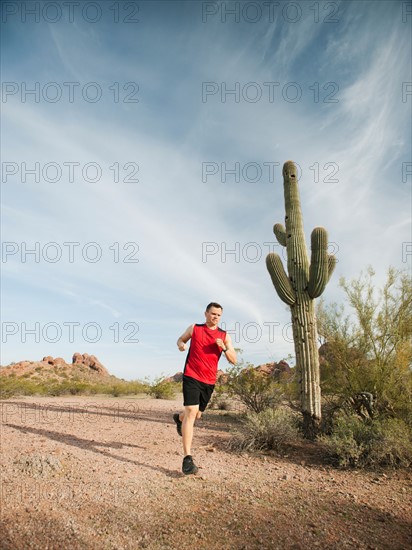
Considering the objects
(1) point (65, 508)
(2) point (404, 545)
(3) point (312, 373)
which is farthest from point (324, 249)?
(1) point (65, 508)

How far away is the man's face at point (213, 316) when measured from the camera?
5.29 m

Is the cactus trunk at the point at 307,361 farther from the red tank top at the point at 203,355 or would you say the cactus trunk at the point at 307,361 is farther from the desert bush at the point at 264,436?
the red tank top at the point at 203,355

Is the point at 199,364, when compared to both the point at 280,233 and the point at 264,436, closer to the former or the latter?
the point at 264,436

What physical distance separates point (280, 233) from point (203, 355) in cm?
558

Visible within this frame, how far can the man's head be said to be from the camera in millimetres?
5297

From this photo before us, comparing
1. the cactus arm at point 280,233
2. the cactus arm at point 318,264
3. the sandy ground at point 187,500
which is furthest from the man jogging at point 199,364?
the cactus arm at point 280,233

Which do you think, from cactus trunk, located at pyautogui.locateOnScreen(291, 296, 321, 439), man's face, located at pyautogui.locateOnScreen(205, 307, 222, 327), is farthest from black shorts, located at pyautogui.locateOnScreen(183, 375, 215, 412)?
cactus trunk, located at pyautogui.locateOnScreen(291, 296, 321, 439)

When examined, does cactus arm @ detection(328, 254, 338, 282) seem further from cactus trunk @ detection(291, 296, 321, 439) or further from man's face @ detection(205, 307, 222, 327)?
man's face @ detection(205, 307, 222, 327)

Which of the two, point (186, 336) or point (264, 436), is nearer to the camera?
point (186, 336)

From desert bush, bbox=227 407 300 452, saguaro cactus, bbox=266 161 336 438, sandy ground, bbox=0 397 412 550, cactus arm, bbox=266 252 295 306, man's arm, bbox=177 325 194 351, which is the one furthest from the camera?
cactus arm, bbox=266 252 295 306

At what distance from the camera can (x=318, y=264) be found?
27.3 ft

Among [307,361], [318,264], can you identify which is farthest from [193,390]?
[318,264]

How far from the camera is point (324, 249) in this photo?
841cm

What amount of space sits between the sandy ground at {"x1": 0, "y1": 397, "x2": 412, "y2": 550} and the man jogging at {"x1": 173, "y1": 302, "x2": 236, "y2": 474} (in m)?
0.55
